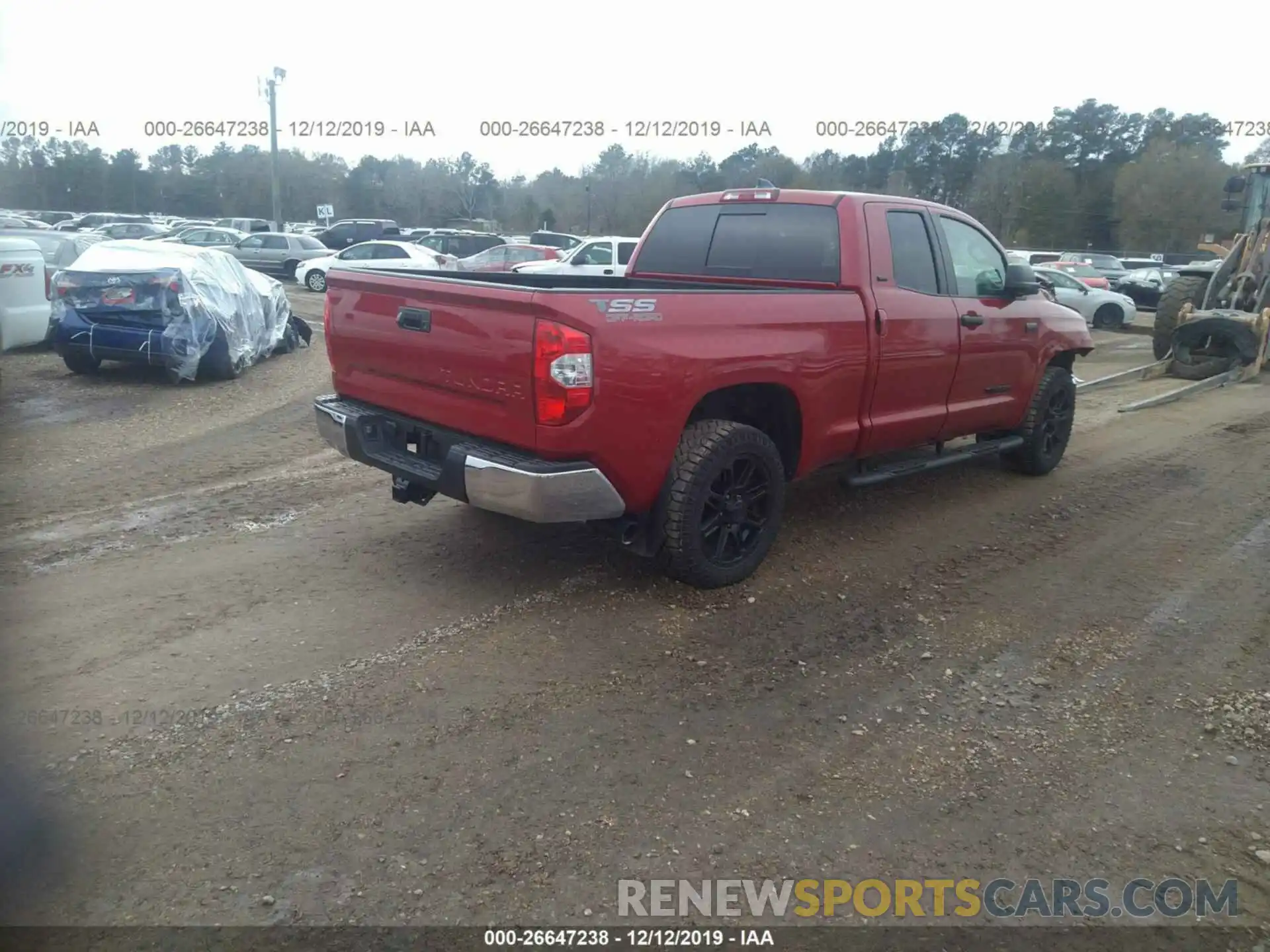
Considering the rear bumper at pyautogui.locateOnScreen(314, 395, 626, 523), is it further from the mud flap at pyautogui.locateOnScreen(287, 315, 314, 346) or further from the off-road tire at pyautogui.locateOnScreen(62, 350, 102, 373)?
the mud flap at pyautogui.locateOnScreen(287, 315, 314, 346)

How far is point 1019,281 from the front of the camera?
20.6ft

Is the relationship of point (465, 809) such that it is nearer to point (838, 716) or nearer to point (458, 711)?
point (458, 711)

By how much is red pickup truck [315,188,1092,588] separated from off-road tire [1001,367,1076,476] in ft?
1.52

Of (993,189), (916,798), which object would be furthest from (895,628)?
(993,189)

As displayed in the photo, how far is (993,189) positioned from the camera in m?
41.9

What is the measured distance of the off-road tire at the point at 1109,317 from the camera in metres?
21.9

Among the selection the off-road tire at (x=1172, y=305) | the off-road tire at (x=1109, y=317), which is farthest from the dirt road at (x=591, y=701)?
the off-road tire at (x=1109, y=317)

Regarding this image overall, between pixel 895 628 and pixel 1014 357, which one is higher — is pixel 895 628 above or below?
below

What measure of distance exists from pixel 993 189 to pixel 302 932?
4480 centimetres

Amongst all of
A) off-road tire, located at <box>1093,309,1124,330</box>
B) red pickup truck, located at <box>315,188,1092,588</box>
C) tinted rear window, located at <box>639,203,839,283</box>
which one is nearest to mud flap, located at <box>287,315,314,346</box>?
red pickup truck, located at <box>315,188,1092,588</box>

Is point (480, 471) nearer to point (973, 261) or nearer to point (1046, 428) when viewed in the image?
point (973, 261)

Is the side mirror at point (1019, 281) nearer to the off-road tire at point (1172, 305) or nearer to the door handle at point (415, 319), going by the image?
the door handle at point (415, 319)

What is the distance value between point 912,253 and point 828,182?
35713mm

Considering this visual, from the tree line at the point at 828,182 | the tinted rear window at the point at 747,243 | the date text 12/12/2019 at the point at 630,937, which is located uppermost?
the tree line at the point at 828,182
